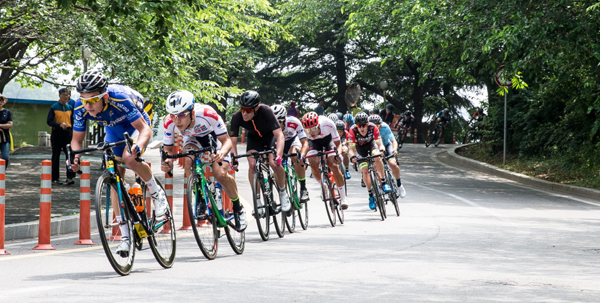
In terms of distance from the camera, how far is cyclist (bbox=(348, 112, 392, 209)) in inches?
525

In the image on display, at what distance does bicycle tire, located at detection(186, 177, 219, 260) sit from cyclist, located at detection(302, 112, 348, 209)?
360cm

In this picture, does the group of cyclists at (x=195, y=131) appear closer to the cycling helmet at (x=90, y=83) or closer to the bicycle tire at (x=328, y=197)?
the cycling helmet at (x=90, y=83)

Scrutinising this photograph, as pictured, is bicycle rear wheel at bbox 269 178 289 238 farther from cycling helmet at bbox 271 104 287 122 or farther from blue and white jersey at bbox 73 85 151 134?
blue and white jersey at bbox 73 85 151 134

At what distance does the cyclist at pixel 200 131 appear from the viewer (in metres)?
8.18

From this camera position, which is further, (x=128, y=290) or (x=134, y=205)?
(x=134, y=205)

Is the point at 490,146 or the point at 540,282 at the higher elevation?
the point at 490,146

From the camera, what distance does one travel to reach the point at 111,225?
699 cm

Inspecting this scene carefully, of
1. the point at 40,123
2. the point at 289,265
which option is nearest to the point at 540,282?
the point at 289,265

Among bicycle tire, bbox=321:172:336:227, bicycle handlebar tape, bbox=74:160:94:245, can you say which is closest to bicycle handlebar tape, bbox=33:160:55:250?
bicycle handlebar tape, bbox=74:160:94:245

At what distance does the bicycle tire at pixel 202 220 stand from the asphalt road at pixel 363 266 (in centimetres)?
16

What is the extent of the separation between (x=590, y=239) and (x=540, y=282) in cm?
382

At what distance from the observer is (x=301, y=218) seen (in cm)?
1143

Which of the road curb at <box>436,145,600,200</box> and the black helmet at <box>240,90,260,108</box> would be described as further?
the road curb at <box>436,145,600,200</box>

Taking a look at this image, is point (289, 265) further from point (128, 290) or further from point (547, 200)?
point (547, 200)
